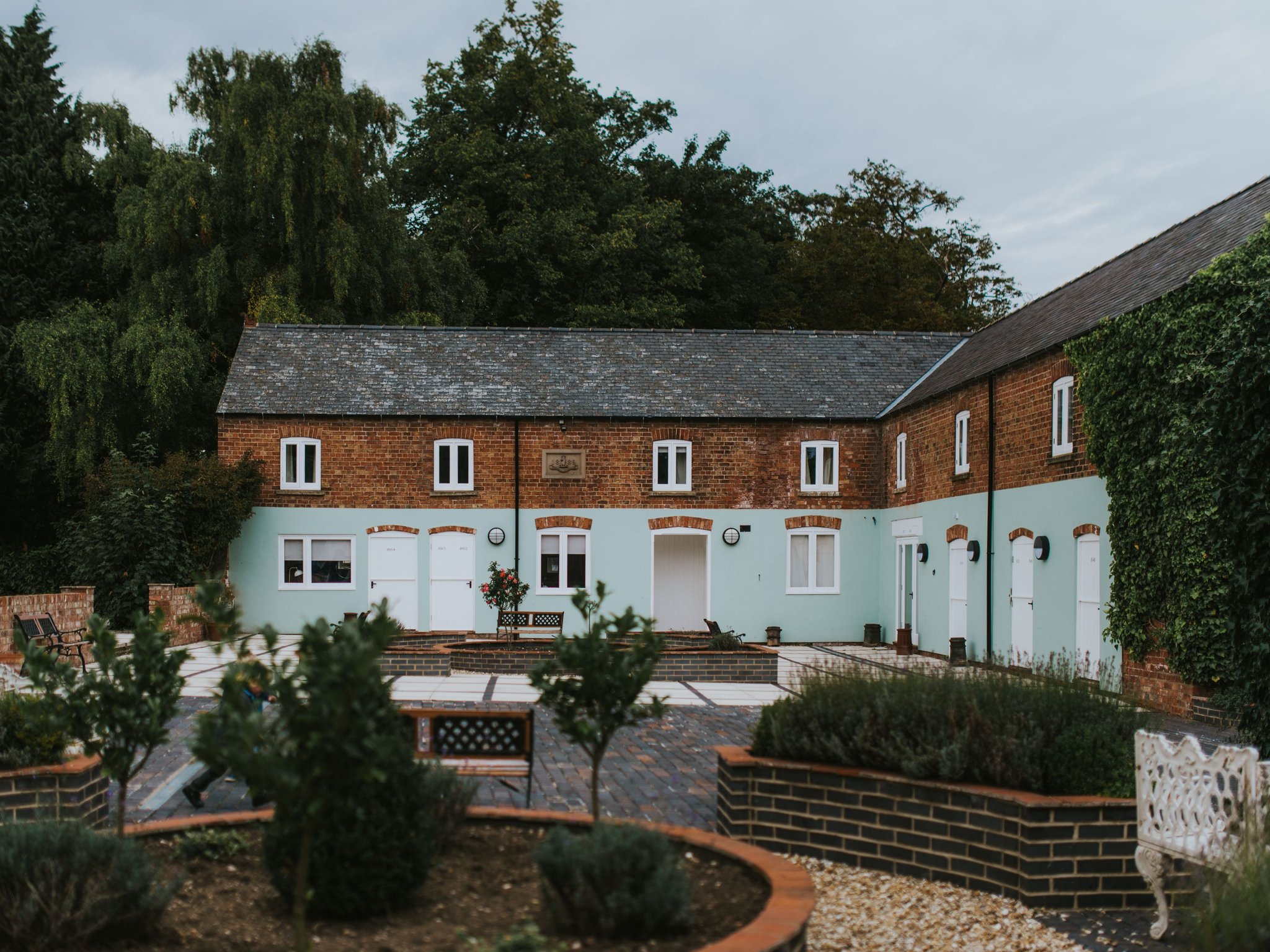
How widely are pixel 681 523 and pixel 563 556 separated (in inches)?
111

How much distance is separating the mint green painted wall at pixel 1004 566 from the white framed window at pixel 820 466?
151cm

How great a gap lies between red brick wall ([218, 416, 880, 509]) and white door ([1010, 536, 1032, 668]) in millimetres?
7838

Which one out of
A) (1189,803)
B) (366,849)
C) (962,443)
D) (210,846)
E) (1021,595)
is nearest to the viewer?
(366,849)

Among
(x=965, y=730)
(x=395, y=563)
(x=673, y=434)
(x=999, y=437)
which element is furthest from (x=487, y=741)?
(x=673, y=434)

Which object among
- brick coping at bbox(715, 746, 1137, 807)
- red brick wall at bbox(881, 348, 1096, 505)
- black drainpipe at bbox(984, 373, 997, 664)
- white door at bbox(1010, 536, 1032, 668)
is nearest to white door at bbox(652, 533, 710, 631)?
red brick wall at bbox(881, 348, 1096, 505)

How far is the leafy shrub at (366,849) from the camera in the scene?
5105mm

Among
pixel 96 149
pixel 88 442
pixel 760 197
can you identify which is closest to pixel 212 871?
pixel 88 442

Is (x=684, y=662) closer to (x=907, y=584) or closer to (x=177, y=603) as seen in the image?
(x=907, y=584)

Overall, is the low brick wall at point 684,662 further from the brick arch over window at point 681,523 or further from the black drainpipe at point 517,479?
the brick arch over window at point 681,523

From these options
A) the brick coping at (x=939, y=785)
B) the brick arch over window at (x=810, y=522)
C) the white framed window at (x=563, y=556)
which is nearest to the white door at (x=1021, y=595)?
the brick arch over window at (x=810, y=522)

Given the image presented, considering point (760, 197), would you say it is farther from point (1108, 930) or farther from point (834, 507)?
point (1108, 930)

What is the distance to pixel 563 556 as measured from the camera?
27641 millimetres

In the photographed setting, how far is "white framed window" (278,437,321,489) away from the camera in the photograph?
27250 millimetres

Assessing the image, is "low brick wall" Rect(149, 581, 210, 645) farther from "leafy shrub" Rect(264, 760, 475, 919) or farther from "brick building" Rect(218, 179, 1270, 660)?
"leafy shrub" Rect(264, 760, 475, 919)
